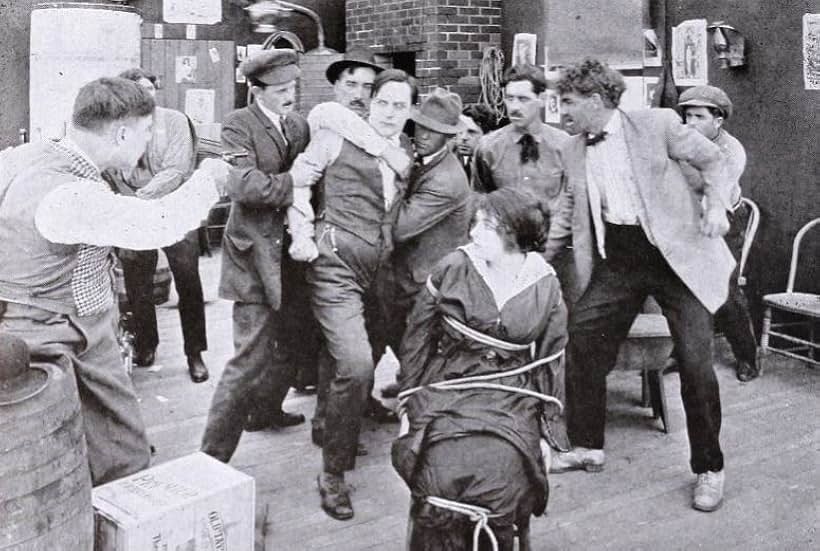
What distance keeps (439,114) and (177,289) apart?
2258 mm

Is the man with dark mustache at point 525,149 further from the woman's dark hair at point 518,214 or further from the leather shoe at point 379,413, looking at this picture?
the woman's dark hair at point 518,214

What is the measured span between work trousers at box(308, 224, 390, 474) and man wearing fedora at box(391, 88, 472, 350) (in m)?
0.35

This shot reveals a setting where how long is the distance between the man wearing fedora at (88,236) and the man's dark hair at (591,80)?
1.96 meters

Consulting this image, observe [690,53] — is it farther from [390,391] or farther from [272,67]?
[272,67]

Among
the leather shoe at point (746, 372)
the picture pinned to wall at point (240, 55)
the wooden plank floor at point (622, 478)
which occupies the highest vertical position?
the picture pinned to wall at point (240, 55)

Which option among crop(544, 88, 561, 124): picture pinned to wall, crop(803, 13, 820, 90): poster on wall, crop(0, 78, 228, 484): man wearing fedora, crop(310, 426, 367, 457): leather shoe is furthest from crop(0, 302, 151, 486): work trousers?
crop(544, 88, 561, 124): picture pinned to wall

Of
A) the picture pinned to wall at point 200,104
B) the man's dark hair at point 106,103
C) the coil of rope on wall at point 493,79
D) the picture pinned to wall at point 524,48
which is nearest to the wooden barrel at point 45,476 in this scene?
Answer: the man's dark hair at point 106,103

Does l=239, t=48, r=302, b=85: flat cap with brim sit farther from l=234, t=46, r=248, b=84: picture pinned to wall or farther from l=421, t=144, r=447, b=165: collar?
l=234, t=46, r=248, b=84: picture pinned to wall

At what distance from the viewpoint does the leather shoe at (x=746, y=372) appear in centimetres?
638

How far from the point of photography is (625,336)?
4.86 meters

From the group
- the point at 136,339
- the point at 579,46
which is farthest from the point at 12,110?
the point at 579,46

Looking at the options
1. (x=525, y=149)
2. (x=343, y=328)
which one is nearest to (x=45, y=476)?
(x=343, y=328)

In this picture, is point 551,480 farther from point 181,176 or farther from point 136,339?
point 136,339

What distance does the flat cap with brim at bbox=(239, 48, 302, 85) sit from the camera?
4.33 meters
